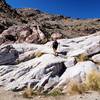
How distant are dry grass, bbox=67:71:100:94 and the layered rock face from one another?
0.57 m

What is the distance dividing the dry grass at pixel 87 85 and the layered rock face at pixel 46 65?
1.86ft

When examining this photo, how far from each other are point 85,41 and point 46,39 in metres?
7.90

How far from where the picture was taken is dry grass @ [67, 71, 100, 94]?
20062 mm

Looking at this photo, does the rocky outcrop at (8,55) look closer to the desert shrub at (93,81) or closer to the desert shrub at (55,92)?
the desert shrub at (55,92)

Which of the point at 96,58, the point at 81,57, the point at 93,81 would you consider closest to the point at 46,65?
the point at 81,57

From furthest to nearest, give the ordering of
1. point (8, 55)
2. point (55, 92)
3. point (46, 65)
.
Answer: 1. point (8, 55)
2. point (46, 65)
3. point (55, 92)

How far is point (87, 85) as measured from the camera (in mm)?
20406

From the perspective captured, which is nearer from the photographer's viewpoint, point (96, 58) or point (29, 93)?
point (29, 93)

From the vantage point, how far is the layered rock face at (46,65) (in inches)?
858

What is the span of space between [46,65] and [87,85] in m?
4.35

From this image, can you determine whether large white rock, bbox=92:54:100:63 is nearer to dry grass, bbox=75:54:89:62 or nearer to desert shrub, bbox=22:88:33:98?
dry grass, bbox=75:54:89:62

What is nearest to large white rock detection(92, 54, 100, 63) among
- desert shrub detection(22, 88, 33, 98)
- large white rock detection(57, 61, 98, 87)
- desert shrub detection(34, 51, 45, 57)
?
large white rock detection(57, 61, 98, 87)

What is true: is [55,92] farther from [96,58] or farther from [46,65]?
[96,58]

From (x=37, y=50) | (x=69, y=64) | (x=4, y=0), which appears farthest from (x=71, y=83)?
(x=4, y=0)
